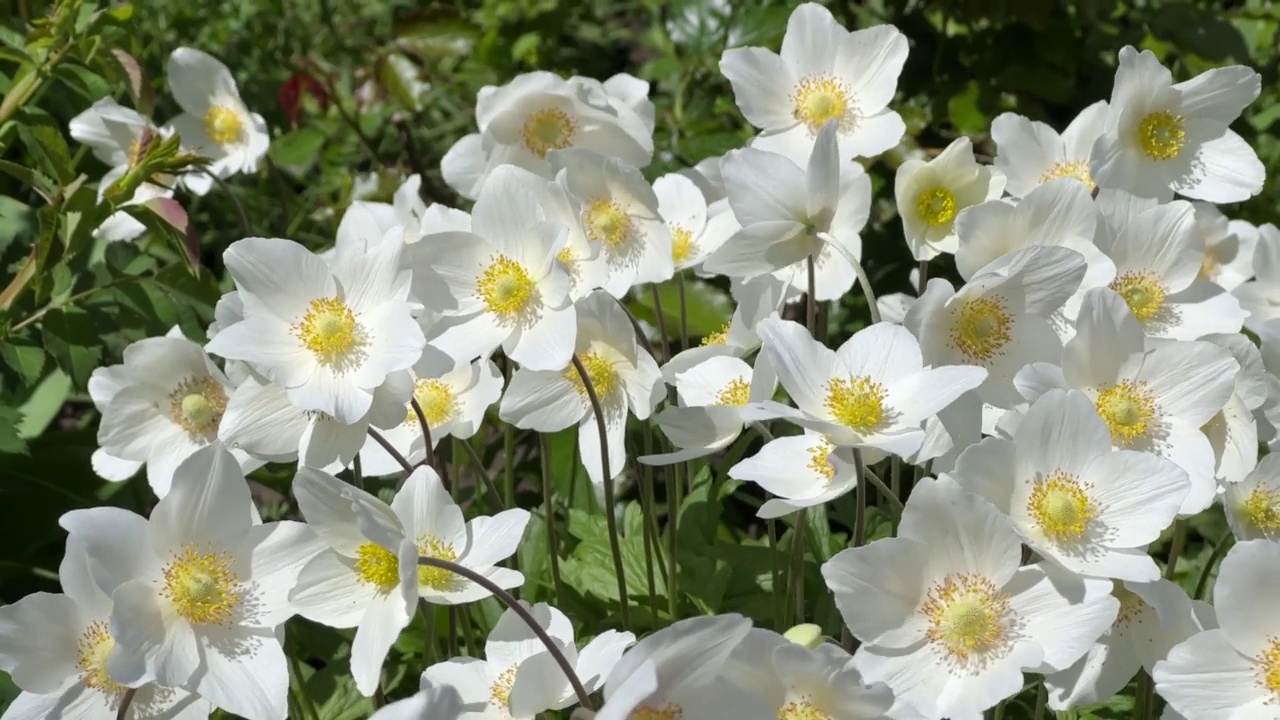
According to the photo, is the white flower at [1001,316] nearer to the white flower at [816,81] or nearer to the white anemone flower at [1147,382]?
the white anemone flower at [1147,382]

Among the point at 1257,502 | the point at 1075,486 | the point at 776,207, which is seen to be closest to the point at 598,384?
the point at 776,207

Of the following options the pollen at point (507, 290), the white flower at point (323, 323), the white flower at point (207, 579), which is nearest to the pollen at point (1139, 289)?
the pollen at point (507, 290)

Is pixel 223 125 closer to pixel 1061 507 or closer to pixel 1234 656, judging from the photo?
pixel 1061 507

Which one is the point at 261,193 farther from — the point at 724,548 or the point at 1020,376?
the point at 1020,376

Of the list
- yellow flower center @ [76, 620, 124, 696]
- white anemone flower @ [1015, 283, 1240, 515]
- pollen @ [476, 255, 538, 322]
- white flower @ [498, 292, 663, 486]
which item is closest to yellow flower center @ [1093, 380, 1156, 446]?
white anemone flower @ [1015, 283, 1240, 515]

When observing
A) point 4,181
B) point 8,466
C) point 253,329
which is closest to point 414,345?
point 253,329
